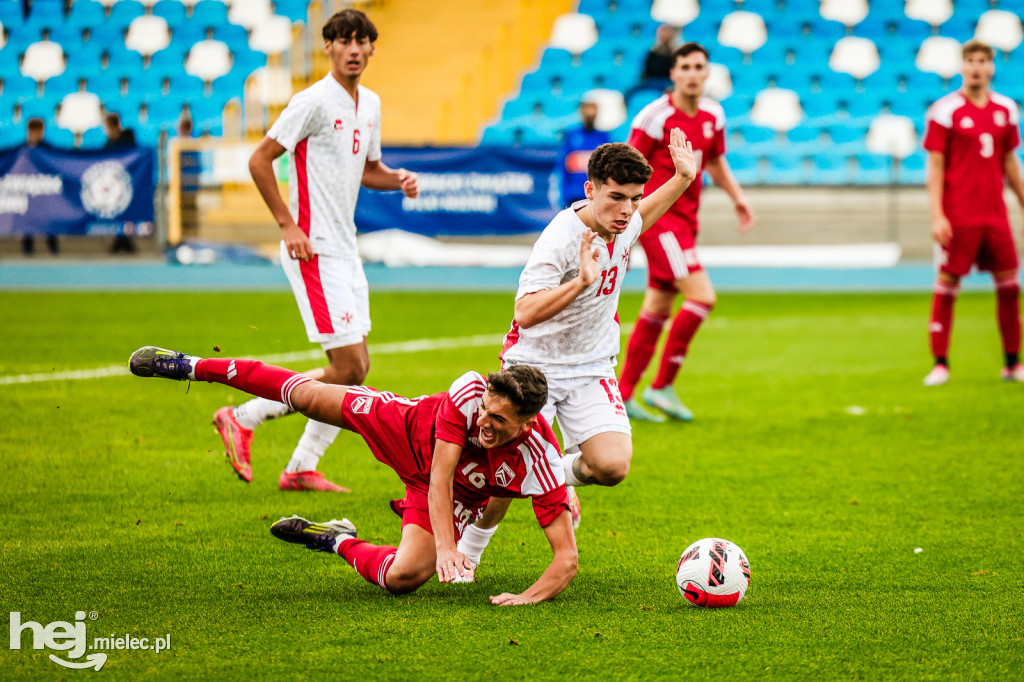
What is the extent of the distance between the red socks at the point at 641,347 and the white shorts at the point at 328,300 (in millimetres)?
2267

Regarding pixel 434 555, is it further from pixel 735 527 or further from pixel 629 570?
pixel 735 527

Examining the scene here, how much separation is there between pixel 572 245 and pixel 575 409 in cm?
69

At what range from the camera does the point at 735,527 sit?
15.8ft

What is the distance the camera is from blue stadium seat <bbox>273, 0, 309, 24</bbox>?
2236 cm

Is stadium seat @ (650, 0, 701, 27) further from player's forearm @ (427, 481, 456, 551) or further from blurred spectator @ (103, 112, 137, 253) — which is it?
player's forearm @ (427, 481, 456, 551)

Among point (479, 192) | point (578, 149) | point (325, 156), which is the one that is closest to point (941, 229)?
point (325, 156)

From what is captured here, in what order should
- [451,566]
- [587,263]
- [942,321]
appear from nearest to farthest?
1. [451,566]
2. [587,263]
3. [942,321]

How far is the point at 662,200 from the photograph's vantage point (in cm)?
444

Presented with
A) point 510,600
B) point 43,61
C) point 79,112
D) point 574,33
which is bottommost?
Answer: point 510,600

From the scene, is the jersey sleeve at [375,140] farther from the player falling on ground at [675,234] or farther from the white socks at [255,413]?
the player falling on ground at [675,234]

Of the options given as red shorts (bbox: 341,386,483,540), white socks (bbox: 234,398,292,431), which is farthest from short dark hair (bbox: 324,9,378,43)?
red shorts (bbox: 341,386,483,540)

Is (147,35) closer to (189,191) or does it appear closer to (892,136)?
(189,191)

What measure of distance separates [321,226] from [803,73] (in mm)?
16766

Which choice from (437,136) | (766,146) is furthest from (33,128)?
(766,146)
